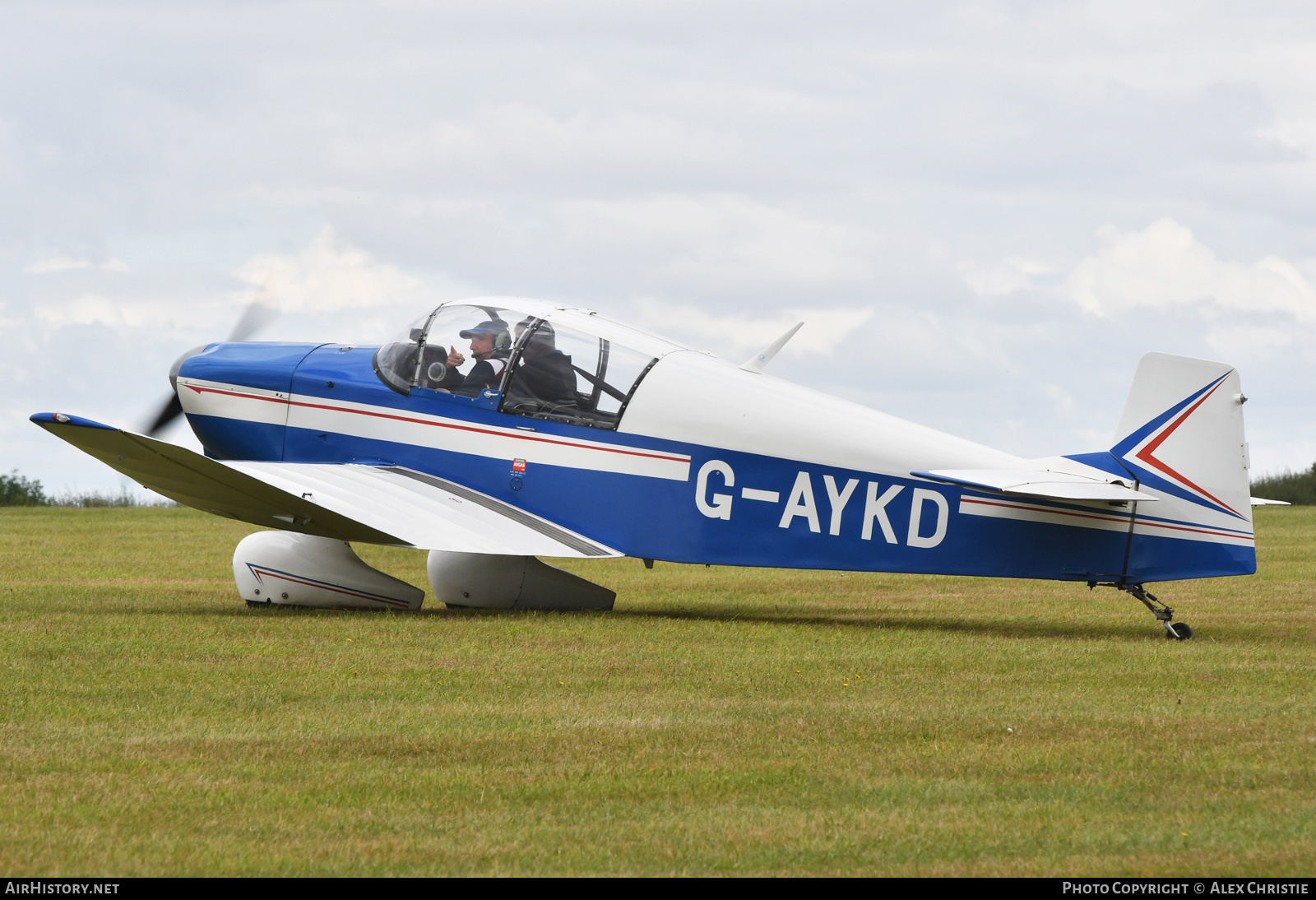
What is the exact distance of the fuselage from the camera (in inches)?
370

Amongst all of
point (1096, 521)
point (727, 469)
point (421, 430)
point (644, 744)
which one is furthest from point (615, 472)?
point (644, 744)

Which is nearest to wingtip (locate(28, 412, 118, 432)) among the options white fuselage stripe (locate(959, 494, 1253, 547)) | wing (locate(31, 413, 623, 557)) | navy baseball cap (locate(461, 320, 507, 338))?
Answer: wing (locate(31, 413, 623, 557))

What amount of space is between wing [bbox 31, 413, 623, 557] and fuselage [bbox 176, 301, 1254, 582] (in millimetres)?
246

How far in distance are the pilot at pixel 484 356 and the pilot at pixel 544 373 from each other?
160 mm

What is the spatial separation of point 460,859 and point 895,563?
584 centimetres

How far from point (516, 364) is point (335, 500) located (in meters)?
1.78

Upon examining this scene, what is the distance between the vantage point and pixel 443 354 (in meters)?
11.3

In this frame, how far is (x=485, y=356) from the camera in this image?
11.1 metres

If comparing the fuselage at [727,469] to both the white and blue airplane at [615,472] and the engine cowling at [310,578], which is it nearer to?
the white and blue airplane at [615,472]

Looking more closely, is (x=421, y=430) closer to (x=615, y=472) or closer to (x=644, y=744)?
(x=615, y=472)

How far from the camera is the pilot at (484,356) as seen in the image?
36.1 feet

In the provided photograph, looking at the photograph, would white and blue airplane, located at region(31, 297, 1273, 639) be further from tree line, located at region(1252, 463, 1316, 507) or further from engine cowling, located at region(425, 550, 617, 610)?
tree line, located at region(1252, 463, 1316, 507)

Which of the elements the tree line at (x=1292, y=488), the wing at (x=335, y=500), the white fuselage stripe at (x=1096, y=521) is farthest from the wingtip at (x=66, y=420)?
the tree line at (x=1292, y=488)
